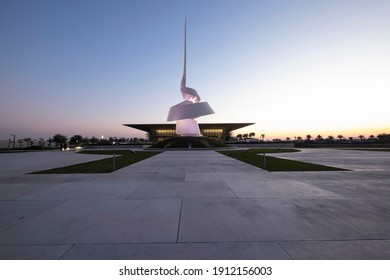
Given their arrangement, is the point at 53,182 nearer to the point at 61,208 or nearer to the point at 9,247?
the point at 61,208

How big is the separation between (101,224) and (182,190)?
341cm

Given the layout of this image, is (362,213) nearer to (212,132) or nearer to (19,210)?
(19,210)

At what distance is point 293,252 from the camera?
3.17 m

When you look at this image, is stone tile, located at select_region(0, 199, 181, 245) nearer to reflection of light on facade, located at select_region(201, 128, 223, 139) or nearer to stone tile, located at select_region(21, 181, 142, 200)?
stone tile, located at select_region(21, 181, 142, 200)

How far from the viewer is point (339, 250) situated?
3.22m

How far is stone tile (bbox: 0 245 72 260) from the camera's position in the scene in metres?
3.17

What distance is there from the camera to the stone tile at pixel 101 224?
3.68 metres

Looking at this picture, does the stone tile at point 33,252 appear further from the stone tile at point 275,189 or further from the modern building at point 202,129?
the modern building at point 202,129

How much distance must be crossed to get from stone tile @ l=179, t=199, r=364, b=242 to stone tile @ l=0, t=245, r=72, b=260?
2030mm

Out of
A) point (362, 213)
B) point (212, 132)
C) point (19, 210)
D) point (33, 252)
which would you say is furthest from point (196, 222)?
point (212, 132)

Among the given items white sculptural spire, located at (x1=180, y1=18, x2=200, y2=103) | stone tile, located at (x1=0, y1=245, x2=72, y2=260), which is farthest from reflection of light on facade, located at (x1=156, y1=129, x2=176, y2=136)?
stone tile, located at (x1=0, y1=245, x2=72, y2=260)

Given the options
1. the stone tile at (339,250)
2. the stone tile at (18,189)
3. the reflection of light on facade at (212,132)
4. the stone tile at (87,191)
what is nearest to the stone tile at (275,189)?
the stone tile at (339,250)

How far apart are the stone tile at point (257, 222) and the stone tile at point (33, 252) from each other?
79.9 inches
